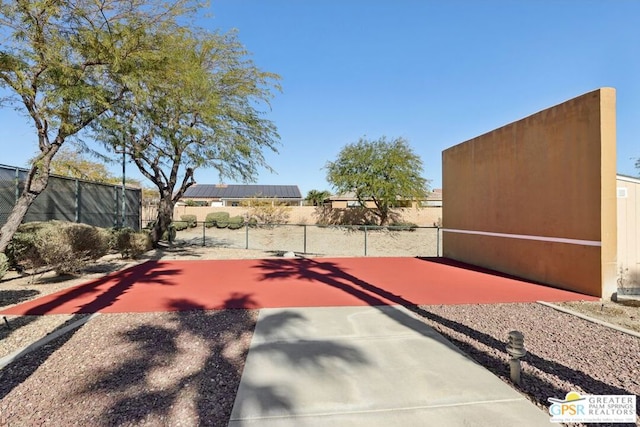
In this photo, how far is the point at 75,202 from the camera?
12.9 m

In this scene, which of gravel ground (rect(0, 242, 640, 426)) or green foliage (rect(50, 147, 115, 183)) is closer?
gravel ground (rect(0, 242, 640, 426))

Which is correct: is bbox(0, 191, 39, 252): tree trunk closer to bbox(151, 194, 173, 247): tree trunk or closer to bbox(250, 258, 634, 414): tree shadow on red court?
bbox(250, 258, 634, 414): tree shadow on red court

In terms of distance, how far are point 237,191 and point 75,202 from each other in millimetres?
50678

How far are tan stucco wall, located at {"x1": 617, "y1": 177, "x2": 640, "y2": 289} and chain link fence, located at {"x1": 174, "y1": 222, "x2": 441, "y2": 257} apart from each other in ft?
42.9

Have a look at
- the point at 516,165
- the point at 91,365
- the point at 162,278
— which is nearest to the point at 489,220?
the point at 516,165

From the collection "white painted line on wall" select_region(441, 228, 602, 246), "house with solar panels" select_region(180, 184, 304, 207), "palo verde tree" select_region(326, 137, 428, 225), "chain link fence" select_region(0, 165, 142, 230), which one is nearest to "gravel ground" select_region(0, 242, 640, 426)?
"white painted line on wall" select_region(441, 228, 602, 246)

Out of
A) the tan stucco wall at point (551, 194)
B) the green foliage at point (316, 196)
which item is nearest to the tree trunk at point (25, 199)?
the tan stucco wall at point (551, 194)

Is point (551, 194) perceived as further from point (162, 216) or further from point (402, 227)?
point (162, 216)

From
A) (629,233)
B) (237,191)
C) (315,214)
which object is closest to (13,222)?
(629,233)

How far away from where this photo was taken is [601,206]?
21.7 feet

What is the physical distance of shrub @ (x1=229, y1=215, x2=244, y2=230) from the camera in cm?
2789

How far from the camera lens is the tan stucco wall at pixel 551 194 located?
6645mm

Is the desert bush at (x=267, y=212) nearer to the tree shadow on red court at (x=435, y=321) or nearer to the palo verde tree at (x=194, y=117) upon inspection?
the palo verde tree at (x=194, y=117)

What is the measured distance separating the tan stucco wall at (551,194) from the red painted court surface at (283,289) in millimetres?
602
